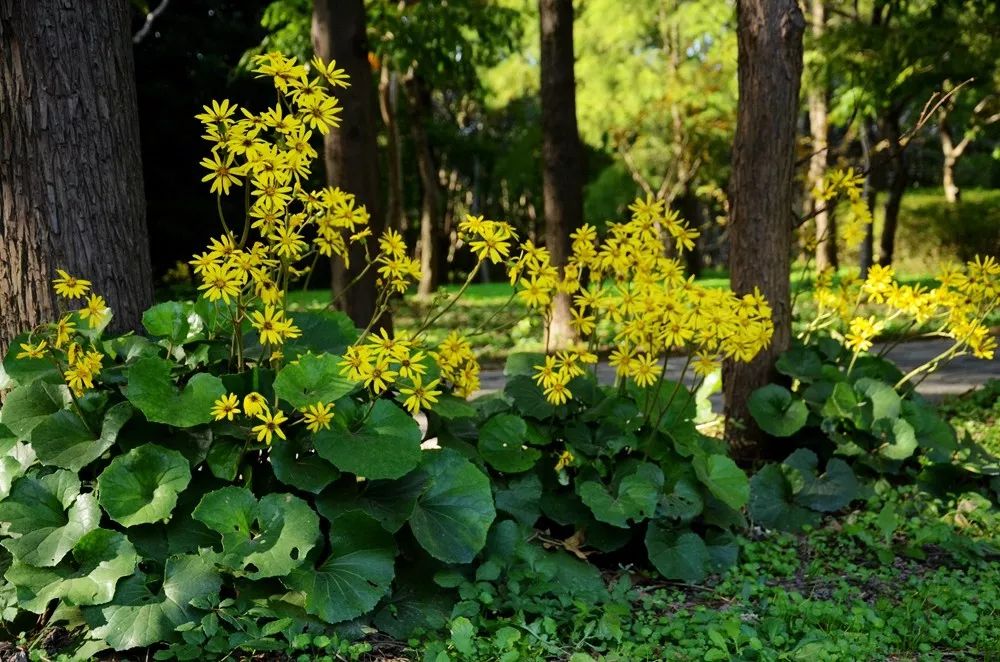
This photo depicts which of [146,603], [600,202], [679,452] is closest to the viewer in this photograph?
[146,603]

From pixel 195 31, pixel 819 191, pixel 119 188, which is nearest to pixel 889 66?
pixel 819 191

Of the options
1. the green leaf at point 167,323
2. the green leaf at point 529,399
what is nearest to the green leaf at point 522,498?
the green leaf at point 529,399

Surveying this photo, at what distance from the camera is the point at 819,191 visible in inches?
194

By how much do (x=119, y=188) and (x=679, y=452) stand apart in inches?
89.5

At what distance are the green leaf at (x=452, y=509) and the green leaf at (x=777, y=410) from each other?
1.94 metres

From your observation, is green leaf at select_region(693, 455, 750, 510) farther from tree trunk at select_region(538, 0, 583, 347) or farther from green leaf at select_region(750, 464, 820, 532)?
tree trunk at select_region(538, 0, 583, 347)

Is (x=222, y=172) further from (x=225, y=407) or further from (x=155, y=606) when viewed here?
(x=155, y=606)

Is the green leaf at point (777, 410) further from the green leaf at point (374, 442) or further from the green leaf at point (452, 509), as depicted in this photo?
the green leaf at point (374, 442)

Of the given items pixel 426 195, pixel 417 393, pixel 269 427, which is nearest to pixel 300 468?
pixel 269 427

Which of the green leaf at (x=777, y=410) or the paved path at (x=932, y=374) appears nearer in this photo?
the green leaf at (x=777, y=410)

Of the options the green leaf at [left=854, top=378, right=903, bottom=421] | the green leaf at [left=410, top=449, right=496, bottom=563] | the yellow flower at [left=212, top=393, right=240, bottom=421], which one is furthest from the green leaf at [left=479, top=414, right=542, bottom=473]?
the green leaf at [left=854, top=378, right=903, bottom=421]

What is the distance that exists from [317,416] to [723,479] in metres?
1.65

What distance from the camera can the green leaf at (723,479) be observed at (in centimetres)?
366

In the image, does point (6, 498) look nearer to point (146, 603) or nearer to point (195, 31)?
Result: point (146, 603)
